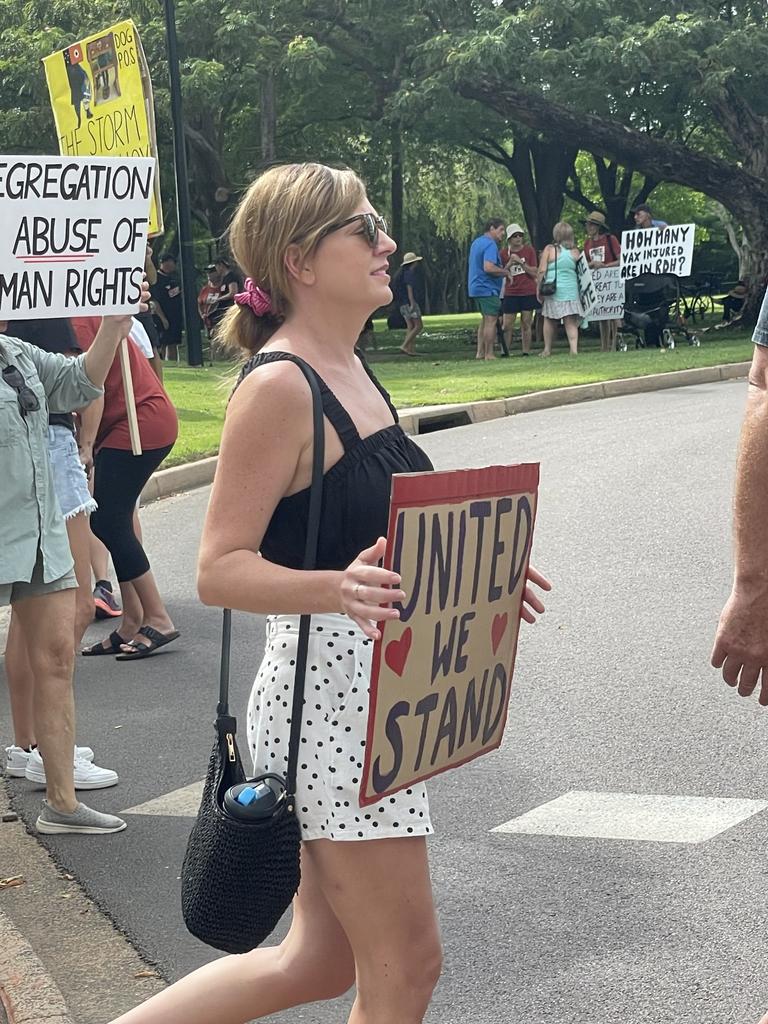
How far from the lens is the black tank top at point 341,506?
2812 mm

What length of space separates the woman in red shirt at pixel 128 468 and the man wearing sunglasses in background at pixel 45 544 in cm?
197

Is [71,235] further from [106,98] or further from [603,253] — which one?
[603,253]

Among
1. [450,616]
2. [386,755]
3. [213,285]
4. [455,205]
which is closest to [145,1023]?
[386,755]

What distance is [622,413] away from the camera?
15.3 m

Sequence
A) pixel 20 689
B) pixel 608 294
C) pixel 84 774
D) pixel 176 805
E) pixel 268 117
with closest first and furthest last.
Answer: pixel 176 805 → pixel 84 774 → pixel 20 689 → pixel 608 294 → pixel 268 117

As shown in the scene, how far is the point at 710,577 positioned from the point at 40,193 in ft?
12.8

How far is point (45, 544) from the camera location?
4.96m

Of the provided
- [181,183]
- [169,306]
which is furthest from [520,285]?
[169,306]

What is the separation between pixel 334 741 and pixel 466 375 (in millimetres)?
17024

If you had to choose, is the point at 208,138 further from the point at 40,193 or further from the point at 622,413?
the point at 40,193

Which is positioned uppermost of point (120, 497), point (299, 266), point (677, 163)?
point (299, 266)

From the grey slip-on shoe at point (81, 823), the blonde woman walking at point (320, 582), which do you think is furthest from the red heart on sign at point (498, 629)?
the grey slip-on shoe at point (81, 823)

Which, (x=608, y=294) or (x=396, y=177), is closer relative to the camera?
(x=608, y=294)

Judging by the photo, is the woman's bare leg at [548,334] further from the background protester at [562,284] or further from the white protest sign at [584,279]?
the white protest sign at [584,279]
